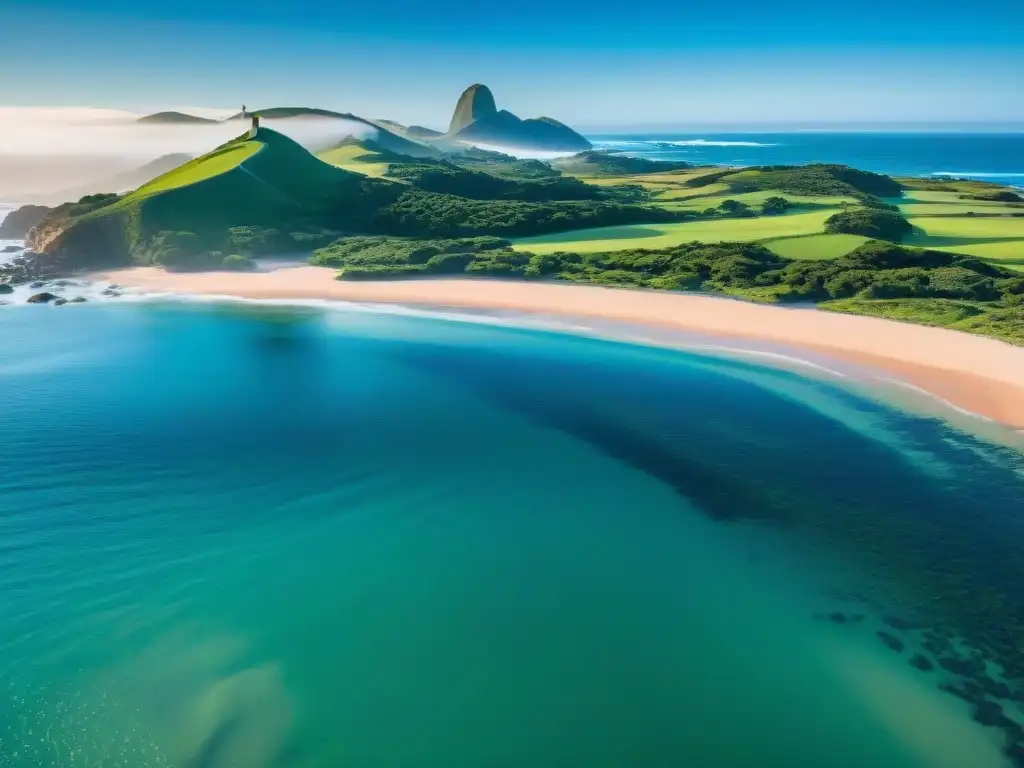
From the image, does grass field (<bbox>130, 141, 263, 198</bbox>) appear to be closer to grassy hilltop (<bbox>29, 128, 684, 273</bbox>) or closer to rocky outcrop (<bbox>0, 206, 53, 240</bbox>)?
grassy hilltop (<bbox>29, 128, 684, 273</bbox>)

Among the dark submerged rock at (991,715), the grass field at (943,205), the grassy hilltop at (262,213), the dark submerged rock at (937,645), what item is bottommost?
the grass field at (943,205)

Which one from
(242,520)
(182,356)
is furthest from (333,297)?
(242,520)

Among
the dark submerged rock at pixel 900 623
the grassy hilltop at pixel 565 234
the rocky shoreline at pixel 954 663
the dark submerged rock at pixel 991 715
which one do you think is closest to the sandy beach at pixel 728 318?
the grassy hilltop at pixel 565 234

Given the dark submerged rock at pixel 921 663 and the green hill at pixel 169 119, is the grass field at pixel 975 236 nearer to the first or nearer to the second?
the dark submerged rock at pixel 921 663

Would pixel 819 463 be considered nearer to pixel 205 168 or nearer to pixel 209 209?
pixel 209 209

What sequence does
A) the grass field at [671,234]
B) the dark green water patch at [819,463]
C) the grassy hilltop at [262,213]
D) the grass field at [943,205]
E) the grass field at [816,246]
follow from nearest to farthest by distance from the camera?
the dark green water patch at [819,463] < the grass field at [816,246] < the grassy hilltop at [262,213] < the grass field at [671,234] < the grass field at [943,205]

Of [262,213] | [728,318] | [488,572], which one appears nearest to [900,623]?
[488,572]
